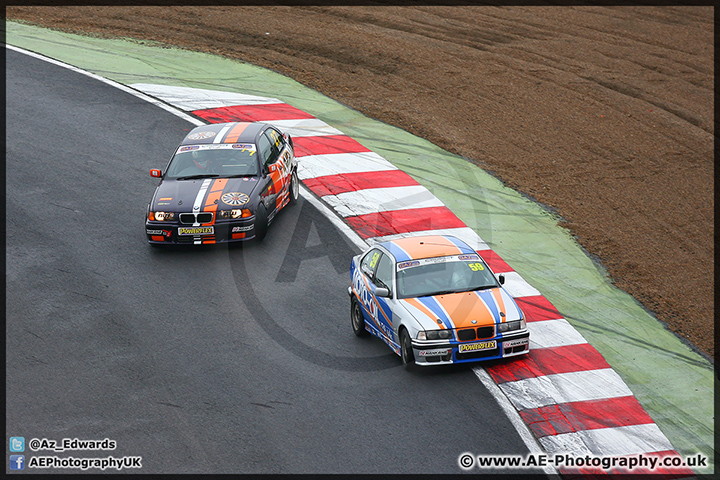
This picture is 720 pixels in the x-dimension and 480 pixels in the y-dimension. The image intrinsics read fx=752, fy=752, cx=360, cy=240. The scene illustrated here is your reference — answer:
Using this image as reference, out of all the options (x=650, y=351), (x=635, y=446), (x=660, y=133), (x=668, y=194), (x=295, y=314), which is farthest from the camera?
(x=660, y=133)

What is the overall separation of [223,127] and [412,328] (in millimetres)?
6985

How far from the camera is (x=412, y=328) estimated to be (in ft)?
29.6

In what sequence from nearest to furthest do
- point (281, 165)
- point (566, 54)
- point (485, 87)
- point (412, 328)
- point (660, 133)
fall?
point (412, 328), point (281, 165), point (660, 133), point (485, 87), point (566, 54)

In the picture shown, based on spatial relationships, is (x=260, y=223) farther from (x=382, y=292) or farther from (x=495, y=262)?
(x=495, y=262)

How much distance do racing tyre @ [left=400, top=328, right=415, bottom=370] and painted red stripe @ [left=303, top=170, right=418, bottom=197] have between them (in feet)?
18.4

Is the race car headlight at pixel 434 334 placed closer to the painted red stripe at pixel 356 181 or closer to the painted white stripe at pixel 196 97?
the painted red stripe at pixel 356 181

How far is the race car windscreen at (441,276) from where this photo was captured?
970 cm

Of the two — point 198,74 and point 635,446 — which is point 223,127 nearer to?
point 198,74

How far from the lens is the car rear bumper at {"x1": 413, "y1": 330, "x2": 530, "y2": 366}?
8.99 m

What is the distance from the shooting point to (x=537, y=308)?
10.9 m

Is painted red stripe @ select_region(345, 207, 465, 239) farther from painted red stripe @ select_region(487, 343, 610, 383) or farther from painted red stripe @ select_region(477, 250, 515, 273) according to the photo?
painted red stripe @ select_region(487, 343, 610, 383)

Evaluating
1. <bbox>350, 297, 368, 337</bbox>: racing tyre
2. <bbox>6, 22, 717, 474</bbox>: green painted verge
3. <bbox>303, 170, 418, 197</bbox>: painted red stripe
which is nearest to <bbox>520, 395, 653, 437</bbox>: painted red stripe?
<bbox>6, 22, 717, 474</bbox>: green painted verge

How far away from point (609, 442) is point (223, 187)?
742cm

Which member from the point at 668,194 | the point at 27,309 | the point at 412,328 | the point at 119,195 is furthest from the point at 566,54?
the point at 27,309
